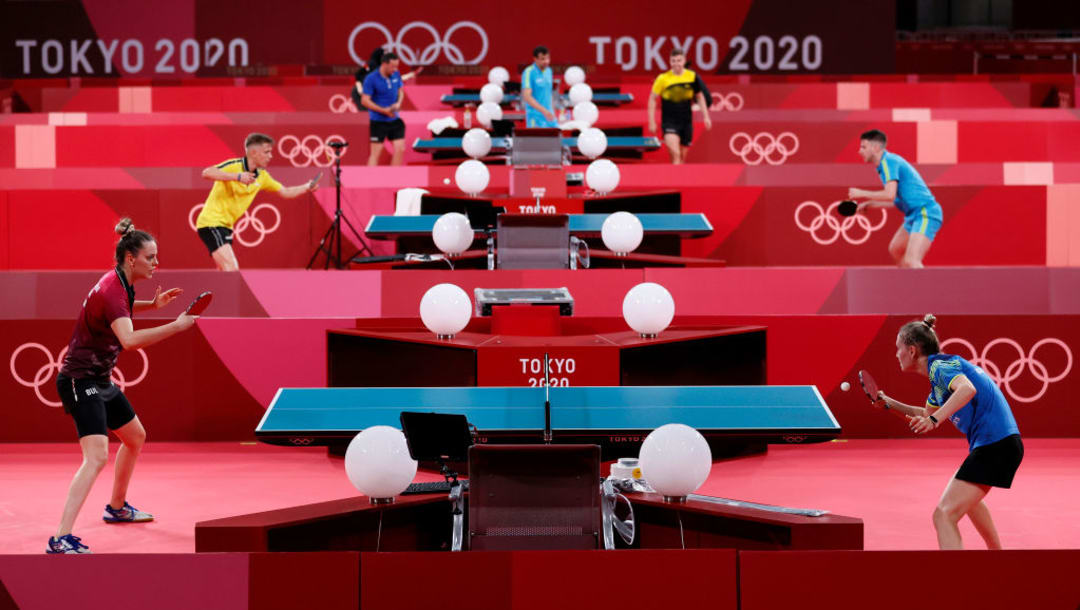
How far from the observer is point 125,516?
20.1 ft

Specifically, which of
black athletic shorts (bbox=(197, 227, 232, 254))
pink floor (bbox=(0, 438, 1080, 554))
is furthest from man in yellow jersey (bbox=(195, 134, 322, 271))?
pink floor (bbox=(0, 438, 1080, 554))

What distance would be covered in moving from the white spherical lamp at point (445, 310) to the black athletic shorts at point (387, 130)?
6.30 m

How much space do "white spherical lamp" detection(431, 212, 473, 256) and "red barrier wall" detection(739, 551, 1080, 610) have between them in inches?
216

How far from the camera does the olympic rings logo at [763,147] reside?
14164mm

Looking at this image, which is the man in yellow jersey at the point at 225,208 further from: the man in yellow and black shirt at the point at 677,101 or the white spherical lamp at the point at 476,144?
the man in yellow and black shirt at the point at 677,101

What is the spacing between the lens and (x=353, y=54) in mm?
18688

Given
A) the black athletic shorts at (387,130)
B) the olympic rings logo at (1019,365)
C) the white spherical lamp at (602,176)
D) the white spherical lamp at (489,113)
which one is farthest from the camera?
the white spherical lamp at (489,113)

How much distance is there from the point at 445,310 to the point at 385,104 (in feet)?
21.2

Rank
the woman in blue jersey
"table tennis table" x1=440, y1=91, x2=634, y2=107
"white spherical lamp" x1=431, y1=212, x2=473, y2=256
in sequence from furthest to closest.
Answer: "table tennis table" x1=440, y1=91, x2=634, y2=107
"white spherical lamp" x1=431, y1=212, x2=473, y2=256
the woman in blue jersey

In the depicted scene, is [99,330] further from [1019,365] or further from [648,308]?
[1019,365]

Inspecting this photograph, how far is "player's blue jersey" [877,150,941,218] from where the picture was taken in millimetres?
9555

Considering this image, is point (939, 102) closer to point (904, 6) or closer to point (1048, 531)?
point (904, 6)

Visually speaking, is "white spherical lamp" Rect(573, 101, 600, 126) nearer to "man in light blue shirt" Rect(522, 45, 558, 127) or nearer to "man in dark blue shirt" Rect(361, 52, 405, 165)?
"man in light blue shirt" Rect(522, 45, 558, 127)

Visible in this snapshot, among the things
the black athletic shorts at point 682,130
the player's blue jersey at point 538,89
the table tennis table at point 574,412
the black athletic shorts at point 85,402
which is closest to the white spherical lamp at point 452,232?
the table tennis table at point 574,412
